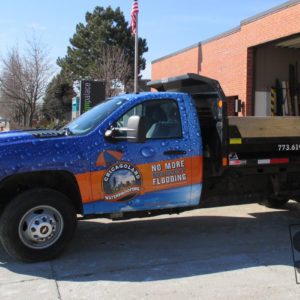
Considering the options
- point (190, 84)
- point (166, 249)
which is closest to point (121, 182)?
point (166, 249)

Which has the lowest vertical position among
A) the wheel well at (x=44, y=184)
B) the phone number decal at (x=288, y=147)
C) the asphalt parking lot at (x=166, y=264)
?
the asphalt parking lot at (x=166, y=264)

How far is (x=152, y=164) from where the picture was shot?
4.80 m

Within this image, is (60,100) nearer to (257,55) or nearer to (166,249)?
(257,55)

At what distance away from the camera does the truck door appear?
182 inches

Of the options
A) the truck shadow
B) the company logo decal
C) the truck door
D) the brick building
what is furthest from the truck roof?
the brick building

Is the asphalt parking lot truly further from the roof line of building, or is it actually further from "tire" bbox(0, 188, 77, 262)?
the roof line of building

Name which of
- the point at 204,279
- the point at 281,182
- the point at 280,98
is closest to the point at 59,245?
the point at 204,279

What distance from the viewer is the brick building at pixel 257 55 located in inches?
512

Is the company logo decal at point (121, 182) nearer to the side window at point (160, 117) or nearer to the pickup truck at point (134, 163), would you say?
the pickup truck at point (134, 163)

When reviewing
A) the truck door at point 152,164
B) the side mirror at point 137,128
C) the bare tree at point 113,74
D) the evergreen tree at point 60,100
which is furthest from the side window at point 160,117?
the evergreen tree at point 60,100

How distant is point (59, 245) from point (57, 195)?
1.97ft

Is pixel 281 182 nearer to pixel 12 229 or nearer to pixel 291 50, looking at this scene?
pixel 12 229

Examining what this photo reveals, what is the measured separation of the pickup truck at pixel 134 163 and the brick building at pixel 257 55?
839 cm

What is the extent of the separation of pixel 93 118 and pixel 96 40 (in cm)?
3697
